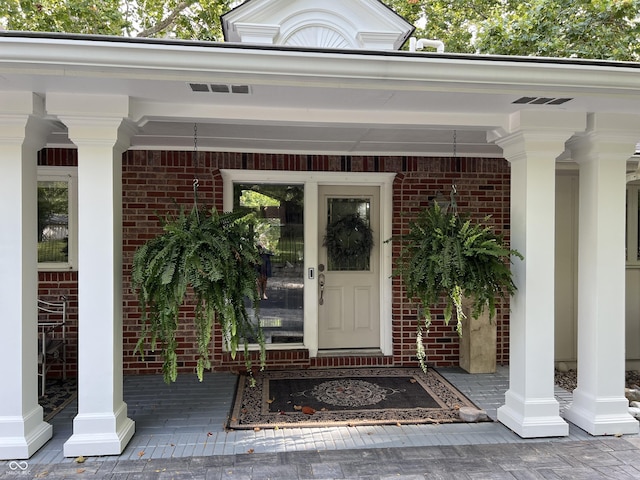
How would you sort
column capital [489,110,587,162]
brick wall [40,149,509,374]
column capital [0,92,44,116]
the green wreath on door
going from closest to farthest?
1. column capital [0,92,44,116]
2. column capital [489,110,587,162]
3. brick wall [40,149,509,374]
4. the green wreath on door

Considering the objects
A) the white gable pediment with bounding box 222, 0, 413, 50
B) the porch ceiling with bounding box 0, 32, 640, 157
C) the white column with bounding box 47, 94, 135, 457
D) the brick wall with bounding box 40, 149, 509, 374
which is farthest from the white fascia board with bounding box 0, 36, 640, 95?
the brick wall with bounding box 40, 149, 509, 374

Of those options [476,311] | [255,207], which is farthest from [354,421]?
[255,207]

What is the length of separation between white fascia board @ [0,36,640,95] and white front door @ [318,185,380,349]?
2645 millimetres

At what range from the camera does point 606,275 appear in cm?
363

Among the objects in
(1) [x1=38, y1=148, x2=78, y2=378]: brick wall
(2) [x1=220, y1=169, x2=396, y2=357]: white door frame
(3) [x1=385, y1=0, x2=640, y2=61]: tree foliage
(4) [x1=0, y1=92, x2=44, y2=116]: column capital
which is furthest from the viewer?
(3) [x1=385, y1=0, x2=640, y2=61]: tree foliage

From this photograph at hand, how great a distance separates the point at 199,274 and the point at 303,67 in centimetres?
146

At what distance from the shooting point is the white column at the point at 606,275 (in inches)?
141

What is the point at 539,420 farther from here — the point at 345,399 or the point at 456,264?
the point at 345,399

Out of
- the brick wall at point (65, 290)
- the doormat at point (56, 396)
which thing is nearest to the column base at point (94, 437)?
the doormat at point (56, 396)

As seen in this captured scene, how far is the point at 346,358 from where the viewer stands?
209 inches

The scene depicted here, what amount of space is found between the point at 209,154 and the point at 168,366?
2571 millimetres

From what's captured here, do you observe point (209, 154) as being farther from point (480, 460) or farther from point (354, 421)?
point (480, 460)

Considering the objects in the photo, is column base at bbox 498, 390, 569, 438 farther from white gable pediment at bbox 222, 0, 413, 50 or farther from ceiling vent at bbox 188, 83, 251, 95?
white gable pediment at bbox 222, 0, 413, 50

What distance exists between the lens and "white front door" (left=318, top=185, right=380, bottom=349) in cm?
546
